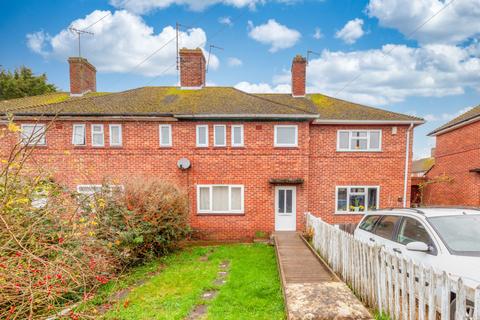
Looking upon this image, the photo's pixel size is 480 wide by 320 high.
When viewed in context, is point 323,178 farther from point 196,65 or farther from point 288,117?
point 196,65

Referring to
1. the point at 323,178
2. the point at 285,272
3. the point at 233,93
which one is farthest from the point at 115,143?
the point at 323,178

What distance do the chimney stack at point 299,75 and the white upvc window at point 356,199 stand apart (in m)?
5.67

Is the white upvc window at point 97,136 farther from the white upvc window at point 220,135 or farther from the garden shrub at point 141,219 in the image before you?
the white upvc window at point 220,135

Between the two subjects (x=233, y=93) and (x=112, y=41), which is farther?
(x=233, y=93)

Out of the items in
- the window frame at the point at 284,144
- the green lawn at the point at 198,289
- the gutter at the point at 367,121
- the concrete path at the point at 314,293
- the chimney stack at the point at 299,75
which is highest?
the chimney stack at the point at 299,75

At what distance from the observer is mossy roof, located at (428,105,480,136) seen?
11.8m

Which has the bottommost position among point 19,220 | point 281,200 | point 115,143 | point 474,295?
point 281,200

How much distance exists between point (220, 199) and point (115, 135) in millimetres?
5281

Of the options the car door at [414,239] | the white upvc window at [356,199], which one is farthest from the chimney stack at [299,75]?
the car door at [414,239]

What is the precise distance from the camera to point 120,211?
661cm

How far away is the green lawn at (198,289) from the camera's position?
4152 mm

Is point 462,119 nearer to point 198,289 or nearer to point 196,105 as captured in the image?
point 196,105

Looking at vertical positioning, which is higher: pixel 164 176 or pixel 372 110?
pixel 372 110

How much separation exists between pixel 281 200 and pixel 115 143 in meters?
7.56
